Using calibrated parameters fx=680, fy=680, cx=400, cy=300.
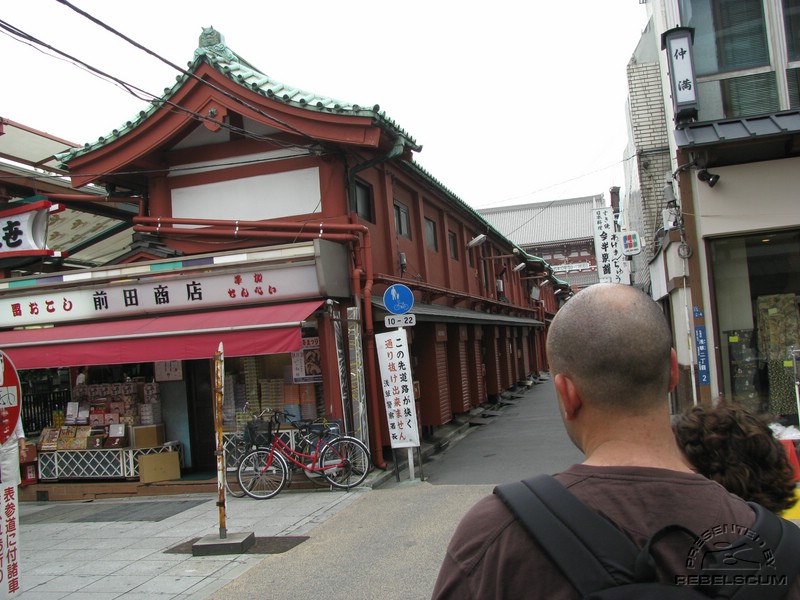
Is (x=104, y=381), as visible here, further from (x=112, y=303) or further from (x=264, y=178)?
(x=264, y=178)

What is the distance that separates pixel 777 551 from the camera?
150cm

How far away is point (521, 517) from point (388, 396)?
10.3m

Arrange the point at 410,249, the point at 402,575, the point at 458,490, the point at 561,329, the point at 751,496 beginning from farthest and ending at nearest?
the point at 410,249, the point at 458,490, the point at 402,575, the point at 751,496, the point at 561,329

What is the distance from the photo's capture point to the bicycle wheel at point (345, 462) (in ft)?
36.5

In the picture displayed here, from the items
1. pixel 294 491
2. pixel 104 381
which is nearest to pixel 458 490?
pixel 294 491

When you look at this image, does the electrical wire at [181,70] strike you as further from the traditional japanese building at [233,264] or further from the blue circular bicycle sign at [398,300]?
the blue circular bicycle sign at [398,300]

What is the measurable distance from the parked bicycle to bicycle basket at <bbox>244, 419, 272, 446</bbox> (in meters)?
0.23

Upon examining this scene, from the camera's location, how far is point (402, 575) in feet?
22.0

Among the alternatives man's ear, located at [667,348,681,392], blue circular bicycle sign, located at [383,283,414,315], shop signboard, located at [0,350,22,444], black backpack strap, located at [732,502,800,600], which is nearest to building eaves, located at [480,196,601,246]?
blue circular bicycle sign, located at [383,283,414,315]

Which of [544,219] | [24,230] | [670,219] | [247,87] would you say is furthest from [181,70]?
[544,219]

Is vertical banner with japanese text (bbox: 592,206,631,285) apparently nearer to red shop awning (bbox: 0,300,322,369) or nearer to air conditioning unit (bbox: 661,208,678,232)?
air conditioning unit (bbox: 661,208,678,232)

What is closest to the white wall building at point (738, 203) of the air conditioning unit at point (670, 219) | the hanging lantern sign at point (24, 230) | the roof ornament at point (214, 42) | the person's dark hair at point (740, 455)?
the air conditioning unit at point (670, 219)

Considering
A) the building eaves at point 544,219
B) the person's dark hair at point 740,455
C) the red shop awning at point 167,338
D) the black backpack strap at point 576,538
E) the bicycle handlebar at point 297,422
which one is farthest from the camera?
the building eaves at point 544,219

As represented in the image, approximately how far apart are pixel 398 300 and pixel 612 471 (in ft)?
32.3
